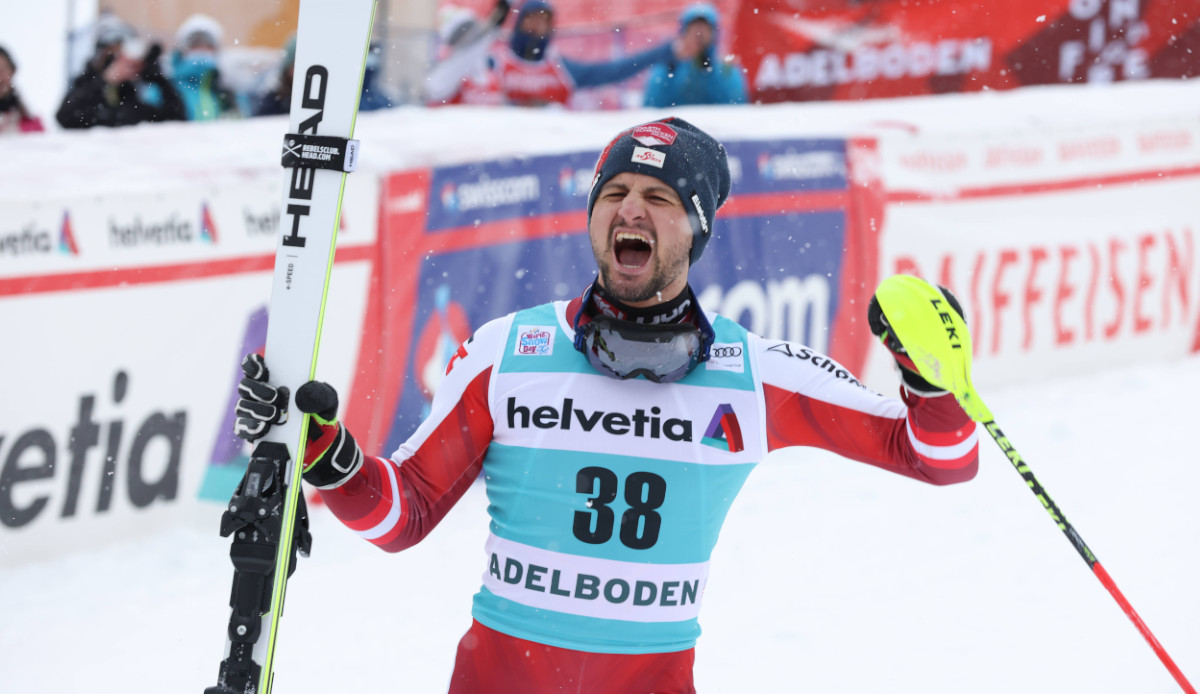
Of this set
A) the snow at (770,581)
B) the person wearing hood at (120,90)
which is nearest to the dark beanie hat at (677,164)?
the snow at (770,581)

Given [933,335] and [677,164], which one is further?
[677,164]

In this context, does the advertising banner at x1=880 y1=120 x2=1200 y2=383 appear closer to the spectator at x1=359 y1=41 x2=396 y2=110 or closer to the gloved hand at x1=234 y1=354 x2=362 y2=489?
the spectator at x1=359 y1=41 x2=396 y2=110

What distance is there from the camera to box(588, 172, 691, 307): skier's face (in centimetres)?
266

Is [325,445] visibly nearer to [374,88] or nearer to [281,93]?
[281,93]

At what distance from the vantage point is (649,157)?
2.73 meters

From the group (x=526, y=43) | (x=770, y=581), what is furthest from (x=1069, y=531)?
(x=526, y=43)

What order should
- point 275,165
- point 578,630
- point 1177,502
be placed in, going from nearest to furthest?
point 578,630 → point 275,165 → point 1177,502

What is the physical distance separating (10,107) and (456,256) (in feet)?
12.8

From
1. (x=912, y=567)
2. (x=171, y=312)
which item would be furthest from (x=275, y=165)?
(x=912, y=567)

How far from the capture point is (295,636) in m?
4.64

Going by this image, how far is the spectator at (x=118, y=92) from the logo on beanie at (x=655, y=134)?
6.44 metres

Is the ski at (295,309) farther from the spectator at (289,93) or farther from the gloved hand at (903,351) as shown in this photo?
the spectator at (289,93)

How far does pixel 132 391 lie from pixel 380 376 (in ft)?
4.03

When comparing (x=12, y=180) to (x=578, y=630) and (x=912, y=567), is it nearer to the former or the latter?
(x=578, y=630)
